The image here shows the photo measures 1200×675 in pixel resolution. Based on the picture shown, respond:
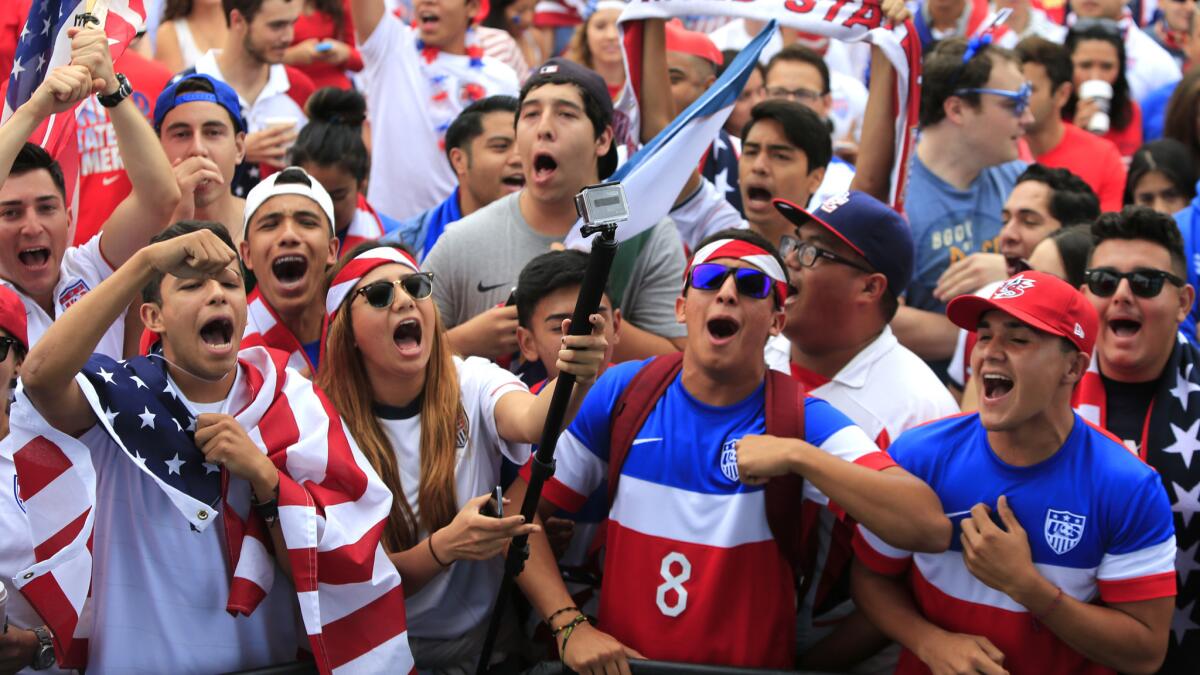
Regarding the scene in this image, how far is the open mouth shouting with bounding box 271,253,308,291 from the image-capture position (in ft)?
15.9

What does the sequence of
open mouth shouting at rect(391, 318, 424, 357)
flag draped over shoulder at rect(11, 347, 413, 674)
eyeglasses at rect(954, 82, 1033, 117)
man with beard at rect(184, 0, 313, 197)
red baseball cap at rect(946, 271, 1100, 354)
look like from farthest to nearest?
1. eyeglasses at rect(954, 82, 1033, 117)
2. man with beard at rect(184, 0, 313, 197)
3. open mouth shouting at rect(391, 318, 424, 357)
4. red baseball cap at rect(946, 271, 1100, 354)
5. flag draped over shoulder at rect(11, 347, 413, 674)

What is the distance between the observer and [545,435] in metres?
3.66

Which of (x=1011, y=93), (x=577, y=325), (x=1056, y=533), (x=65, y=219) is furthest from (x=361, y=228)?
(x=1056, y=533)

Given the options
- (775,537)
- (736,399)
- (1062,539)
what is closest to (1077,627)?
(1062,539)

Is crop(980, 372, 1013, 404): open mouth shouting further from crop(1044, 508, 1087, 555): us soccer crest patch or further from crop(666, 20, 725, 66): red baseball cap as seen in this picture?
crop(666, 20, 725, 66): red baseball cap

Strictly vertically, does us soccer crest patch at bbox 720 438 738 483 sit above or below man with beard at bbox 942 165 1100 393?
above

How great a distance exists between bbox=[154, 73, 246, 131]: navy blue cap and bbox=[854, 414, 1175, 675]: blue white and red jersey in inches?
119

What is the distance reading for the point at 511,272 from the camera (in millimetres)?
5156

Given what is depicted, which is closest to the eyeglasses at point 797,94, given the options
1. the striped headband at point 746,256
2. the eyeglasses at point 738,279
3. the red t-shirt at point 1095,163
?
the red t-shirt at point 1095,163

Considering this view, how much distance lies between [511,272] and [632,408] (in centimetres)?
121

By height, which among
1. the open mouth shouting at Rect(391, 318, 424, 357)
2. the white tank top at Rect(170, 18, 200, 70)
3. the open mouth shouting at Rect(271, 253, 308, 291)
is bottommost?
the open mouth shouting at Rect(391, 318, 424, 357)

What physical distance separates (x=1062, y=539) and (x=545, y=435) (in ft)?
4.59

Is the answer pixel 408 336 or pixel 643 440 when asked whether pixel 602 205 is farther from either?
pixel 408 336

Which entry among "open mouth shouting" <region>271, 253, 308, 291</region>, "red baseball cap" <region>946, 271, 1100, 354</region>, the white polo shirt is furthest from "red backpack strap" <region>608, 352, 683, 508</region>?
the white polo shirt
